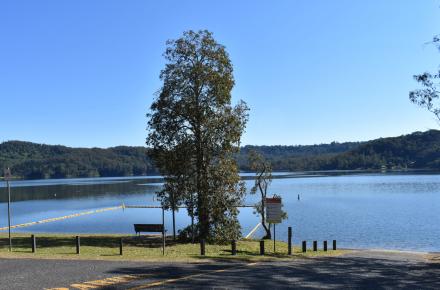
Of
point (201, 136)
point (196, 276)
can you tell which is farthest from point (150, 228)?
point (196, 276)

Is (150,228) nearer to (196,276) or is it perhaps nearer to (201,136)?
(201,136)

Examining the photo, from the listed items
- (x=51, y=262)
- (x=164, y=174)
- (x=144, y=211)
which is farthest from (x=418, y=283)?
(x=144, y=211)

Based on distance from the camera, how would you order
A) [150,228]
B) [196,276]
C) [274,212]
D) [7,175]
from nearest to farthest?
1. [196,276]
2. [7,175]
3. [274,212]
4. [150,228]

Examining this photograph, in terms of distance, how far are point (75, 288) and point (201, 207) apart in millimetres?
16809

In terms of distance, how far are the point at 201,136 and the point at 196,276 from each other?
51.7ft

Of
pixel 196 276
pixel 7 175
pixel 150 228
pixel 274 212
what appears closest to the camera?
pixel 196 276

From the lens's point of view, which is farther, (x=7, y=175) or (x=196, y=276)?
(x=7, y=175)

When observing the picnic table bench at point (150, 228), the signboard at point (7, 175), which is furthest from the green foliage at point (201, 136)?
the signboard at point (7, 175)

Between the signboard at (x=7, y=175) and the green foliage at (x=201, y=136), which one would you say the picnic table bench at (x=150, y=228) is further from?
the signboard at (x=7, y=175)

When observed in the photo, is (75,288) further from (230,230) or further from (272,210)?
(230,230)

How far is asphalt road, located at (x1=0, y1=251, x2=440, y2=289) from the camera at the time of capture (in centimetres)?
1127

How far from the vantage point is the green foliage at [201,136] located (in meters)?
27.3

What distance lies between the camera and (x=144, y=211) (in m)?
71.4

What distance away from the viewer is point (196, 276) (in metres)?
12.5
